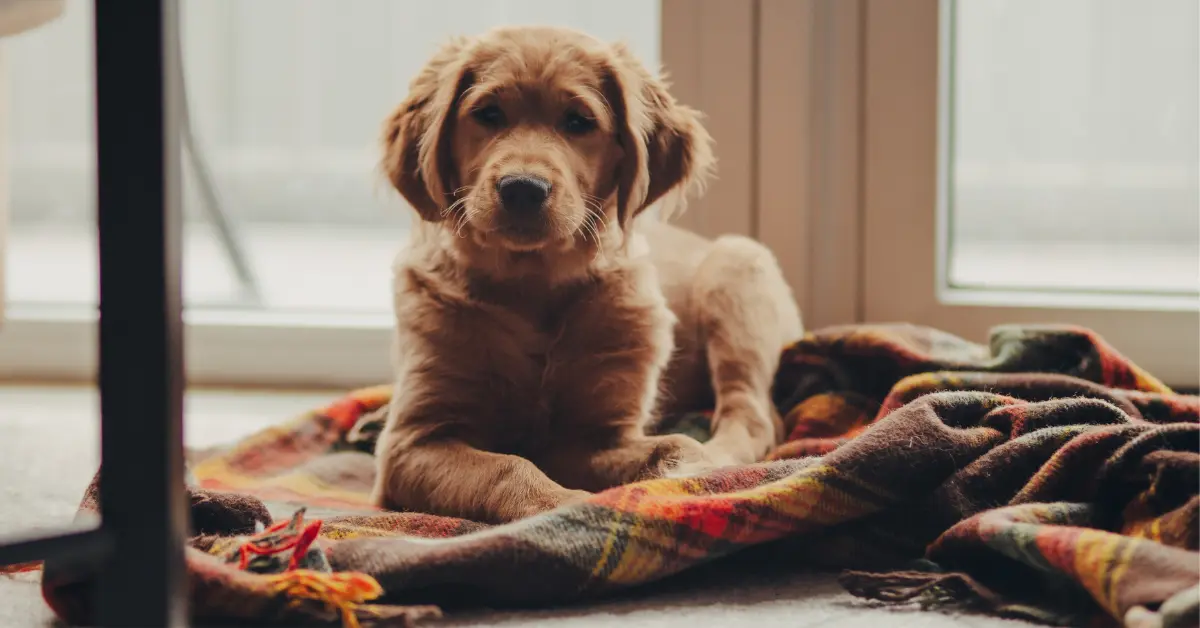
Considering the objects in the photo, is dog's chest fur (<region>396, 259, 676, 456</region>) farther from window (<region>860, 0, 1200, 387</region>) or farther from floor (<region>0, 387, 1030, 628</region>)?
window (<region>860, 0, 1200, 387</region>)

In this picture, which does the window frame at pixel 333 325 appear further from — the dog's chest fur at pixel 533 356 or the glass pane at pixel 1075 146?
the dog's chest fur at pixel 533 356

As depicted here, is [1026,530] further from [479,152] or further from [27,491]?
[27,491]

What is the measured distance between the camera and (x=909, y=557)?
4.48ft

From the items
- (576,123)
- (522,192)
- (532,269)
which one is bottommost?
(532,269)

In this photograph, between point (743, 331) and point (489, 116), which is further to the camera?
point (743, 331)

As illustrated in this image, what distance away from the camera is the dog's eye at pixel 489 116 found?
1782 millimetres

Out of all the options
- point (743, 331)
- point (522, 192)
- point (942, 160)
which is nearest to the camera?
point (522, 192)

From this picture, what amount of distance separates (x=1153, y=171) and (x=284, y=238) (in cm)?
296

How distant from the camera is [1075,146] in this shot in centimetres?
264

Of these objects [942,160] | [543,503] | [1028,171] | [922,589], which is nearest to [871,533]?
[922,589]

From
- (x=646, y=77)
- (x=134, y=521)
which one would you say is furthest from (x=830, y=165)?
(x=134, y=521)

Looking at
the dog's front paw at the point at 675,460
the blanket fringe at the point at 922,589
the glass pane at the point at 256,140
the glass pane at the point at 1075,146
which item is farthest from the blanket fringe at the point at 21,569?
the glass pane at the point at 1075,146

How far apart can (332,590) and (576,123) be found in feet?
2.96

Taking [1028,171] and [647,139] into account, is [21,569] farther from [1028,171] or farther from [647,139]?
[1028,171]
